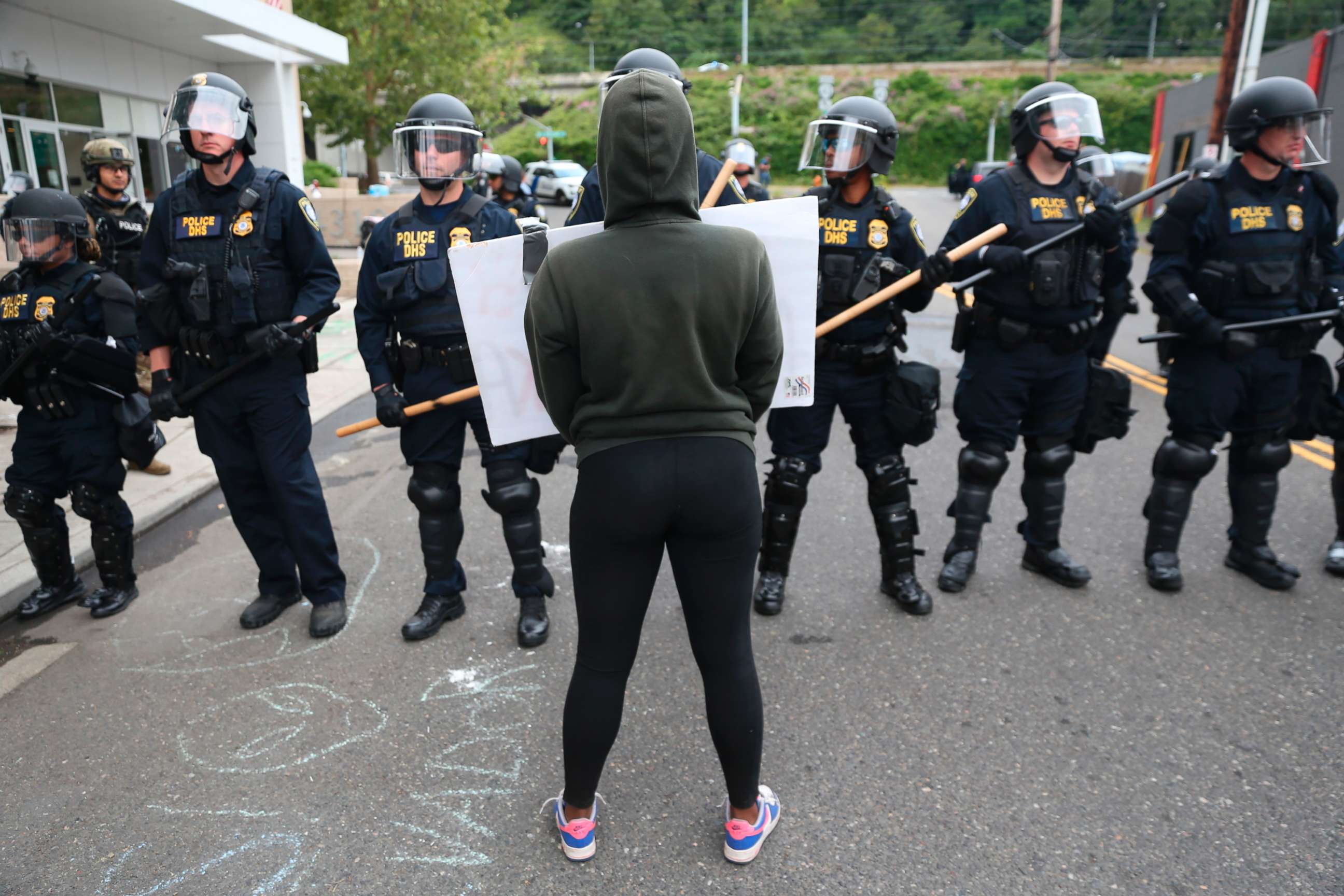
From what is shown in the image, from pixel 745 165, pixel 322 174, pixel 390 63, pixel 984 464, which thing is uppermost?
pixel 390 63

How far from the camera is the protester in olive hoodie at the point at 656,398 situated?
2.03 m

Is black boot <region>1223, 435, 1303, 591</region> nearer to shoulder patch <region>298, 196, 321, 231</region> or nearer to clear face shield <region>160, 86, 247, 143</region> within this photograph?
shoulder patch <region>298, 196, 321, 231</region>

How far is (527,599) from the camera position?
12.6 feet

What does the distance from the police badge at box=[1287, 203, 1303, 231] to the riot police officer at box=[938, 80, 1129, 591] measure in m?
0.63

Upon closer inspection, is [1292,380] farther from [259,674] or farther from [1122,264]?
[259,674]

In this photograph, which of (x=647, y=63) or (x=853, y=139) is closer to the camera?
(x=647, y=63)

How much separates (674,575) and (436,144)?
6.93 feet

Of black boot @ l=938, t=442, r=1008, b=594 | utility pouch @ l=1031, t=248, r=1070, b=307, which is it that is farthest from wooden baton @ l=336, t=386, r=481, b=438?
utility pouch @ l=1031, t=248, r=1070, b=307

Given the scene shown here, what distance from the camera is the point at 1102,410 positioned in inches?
165

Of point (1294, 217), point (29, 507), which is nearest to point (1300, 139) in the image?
point (1294, 217)

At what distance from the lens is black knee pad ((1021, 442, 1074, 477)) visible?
4141 millimetres

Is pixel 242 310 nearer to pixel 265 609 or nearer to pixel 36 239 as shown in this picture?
pixel 36 239

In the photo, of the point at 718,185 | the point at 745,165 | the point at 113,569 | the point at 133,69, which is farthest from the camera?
the point at 133,69

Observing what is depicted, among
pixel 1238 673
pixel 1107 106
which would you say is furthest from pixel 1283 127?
pixel 1107 106
